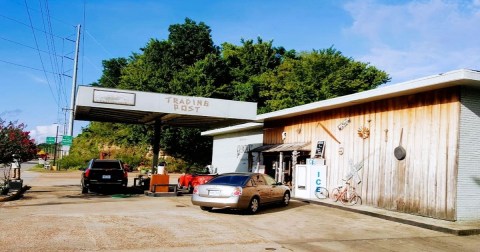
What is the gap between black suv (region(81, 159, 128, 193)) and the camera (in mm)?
17797

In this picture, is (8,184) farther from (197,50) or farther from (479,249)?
(197,50)

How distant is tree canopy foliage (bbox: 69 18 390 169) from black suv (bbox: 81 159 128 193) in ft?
90.9

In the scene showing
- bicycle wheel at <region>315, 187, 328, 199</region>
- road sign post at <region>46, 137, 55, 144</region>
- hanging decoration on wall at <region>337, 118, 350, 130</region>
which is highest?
hanging decoration on wall at <region>337, 118, 350, 130</region>

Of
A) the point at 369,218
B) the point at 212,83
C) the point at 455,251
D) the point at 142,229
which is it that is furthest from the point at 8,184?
the point at 212,83

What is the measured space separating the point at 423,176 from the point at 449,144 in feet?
4.63

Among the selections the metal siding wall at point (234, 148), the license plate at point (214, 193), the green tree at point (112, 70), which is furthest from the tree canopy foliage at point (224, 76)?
the license plate at point (214, 193)

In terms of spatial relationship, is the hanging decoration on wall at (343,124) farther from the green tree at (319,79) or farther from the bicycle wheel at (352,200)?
the green tree at (319,79)

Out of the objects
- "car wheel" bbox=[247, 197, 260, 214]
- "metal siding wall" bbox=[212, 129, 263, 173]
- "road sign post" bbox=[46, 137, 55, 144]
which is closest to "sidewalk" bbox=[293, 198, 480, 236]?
"car wheel" bbox=[247, 197, 260, 214]

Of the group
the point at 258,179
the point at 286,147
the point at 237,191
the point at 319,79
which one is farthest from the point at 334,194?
the point at 319,79

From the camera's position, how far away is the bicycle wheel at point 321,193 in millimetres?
17500

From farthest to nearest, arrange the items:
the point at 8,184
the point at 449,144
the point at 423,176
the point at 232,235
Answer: the point at 8,184, the point at 423,176, the point at 449,144, the point at 232,235

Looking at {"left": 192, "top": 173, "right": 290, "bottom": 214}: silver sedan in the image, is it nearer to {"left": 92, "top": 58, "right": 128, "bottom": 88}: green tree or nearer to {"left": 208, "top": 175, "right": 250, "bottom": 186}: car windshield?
{"left": 208, "top": 175, "right": 250, "bottom": 186}: car windshield

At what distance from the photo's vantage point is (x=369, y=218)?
1266 cm

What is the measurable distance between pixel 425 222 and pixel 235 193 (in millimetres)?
5555
